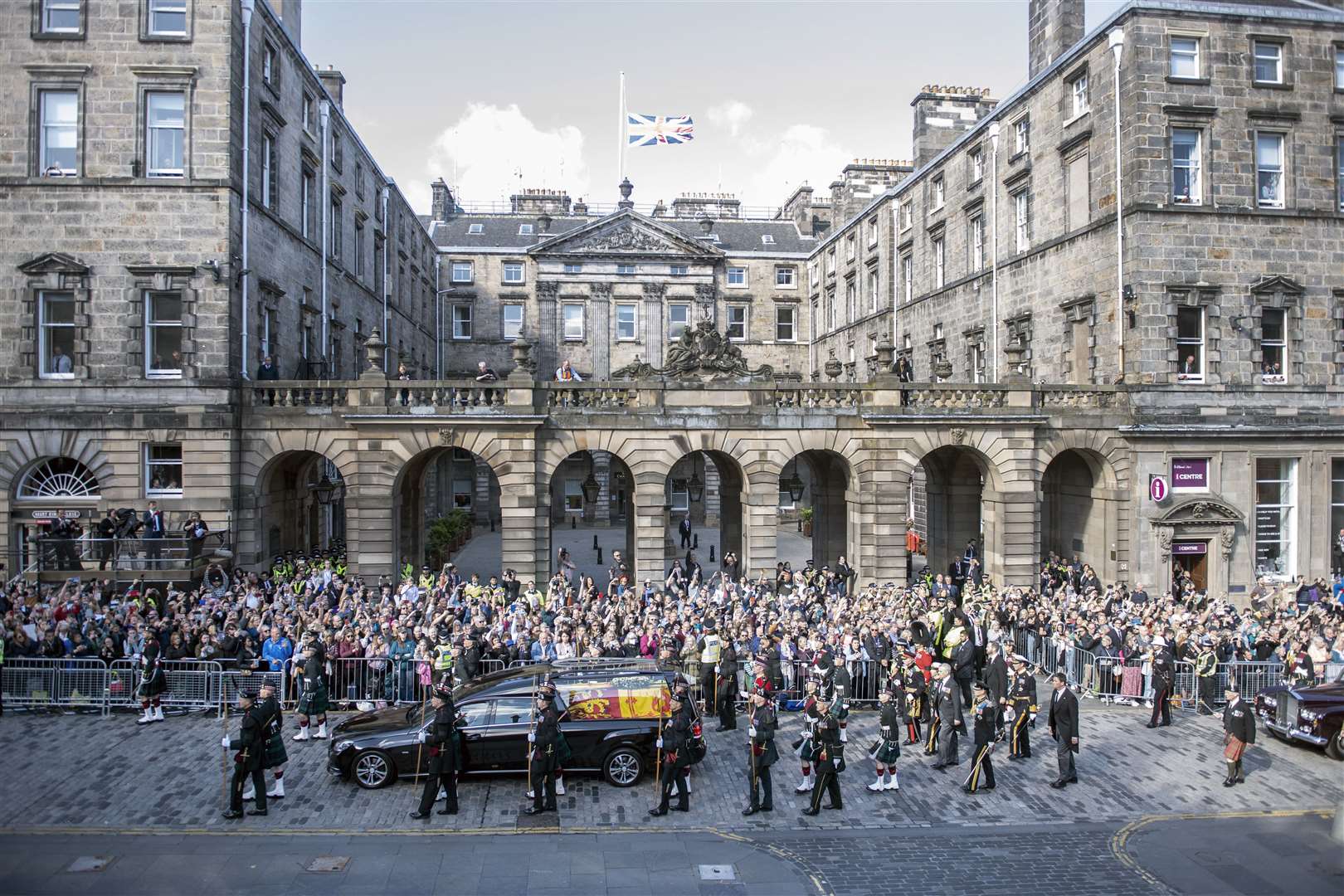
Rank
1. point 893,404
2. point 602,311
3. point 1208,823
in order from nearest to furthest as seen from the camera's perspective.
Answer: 1. point 1208,823
2. point 893,404
3. point 602,311

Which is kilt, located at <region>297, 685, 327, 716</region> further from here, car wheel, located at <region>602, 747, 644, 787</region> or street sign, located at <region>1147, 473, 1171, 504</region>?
street sign, located at <region>1147, 473, 1171, 504</region>

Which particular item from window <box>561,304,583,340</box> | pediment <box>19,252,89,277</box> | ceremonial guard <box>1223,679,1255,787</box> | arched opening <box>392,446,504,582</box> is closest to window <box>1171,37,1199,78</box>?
ceremonial guard <box>1223,679,1255,787</box>

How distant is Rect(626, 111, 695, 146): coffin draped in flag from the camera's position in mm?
43844

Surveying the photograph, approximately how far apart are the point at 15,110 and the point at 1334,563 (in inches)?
1491

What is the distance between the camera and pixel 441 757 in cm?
1290

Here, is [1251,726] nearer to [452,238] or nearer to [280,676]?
[280,676]

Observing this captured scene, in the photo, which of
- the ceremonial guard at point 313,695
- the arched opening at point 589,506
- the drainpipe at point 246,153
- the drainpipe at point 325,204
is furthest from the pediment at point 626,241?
the ceremonial guard at point 313,695

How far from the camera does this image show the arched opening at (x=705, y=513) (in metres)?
30.6

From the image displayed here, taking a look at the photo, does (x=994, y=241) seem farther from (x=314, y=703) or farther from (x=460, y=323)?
(x=460, y=323)

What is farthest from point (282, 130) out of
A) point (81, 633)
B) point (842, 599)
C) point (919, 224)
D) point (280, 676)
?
point (919, 224)

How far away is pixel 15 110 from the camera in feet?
78.2

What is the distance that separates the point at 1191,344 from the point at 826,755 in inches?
798

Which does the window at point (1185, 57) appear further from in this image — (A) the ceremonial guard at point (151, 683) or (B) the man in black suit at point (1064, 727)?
(A) the ceremonial guard at point (151, 683)

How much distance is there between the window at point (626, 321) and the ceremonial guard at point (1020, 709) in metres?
43.2
